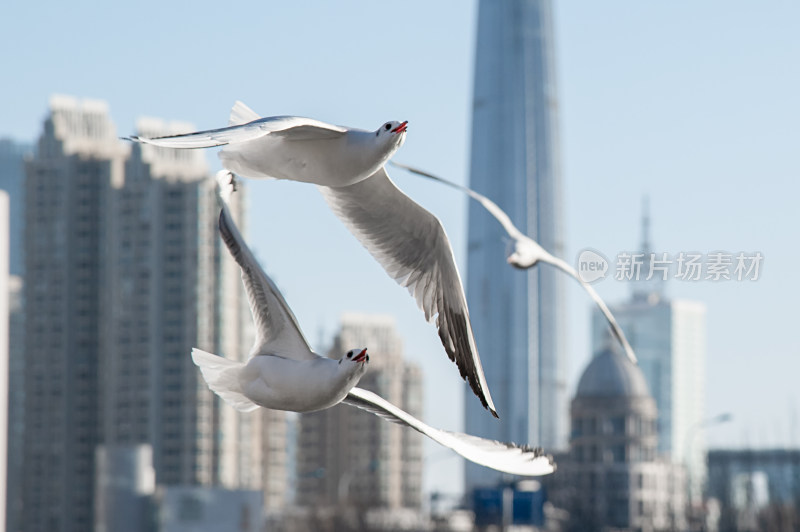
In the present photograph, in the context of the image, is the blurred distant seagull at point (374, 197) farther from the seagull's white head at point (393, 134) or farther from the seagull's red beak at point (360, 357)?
the seagull's red beak at point (360, 357)

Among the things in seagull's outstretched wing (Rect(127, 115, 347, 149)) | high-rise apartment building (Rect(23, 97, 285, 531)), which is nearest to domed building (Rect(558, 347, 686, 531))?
high-rise apartment building (Rect(23, 97, 285, 531))

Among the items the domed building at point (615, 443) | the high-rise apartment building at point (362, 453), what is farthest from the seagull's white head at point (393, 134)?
the domed building at point (615, 443)

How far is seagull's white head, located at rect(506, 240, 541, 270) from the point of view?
25125mm

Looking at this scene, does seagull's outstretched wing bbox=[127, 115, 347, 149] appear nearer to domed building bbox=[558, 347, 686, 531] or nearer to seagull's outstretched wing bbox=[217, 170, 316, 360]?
seagull's outstretched wing bbox=[217, 170, 316, 360]

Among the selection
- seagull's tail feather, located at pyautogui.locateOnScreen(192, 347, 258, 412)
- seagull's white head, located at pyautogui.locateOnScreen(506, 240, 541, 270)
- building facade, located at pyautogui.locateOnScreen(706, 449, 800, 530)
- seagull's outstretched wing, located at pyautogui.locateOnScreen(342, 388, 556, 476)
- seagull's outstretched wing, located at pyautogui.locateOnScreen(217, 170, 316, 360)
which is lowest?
building facade, located at pyautogui.locateOnScreen(706, 449, 800, 530)

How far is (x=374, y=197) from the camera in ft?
51.5

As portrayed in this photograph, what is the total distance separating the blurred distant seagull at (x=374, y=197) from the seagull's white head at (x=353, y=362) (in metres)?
1.71

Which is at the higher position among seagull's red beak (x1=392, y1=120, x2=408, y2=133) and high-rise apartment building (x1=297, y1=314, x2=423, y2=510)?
seagull's red beak (x1=392, y1=120, x2=408, y2=133)

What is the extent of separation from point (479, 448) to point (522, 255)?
11.1 m

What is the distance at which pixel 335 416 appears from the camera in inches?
5797

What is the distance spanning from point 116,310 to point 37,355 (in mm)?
8627

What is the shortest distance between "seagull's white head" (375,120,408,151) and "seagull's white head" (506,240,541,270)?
11.0 m

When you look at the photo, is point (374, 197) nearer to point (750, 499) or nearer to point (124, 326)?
point (750, 499)

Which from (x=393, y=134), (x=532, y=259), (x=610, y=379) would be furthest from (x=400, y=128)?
(x=610, y=379)
